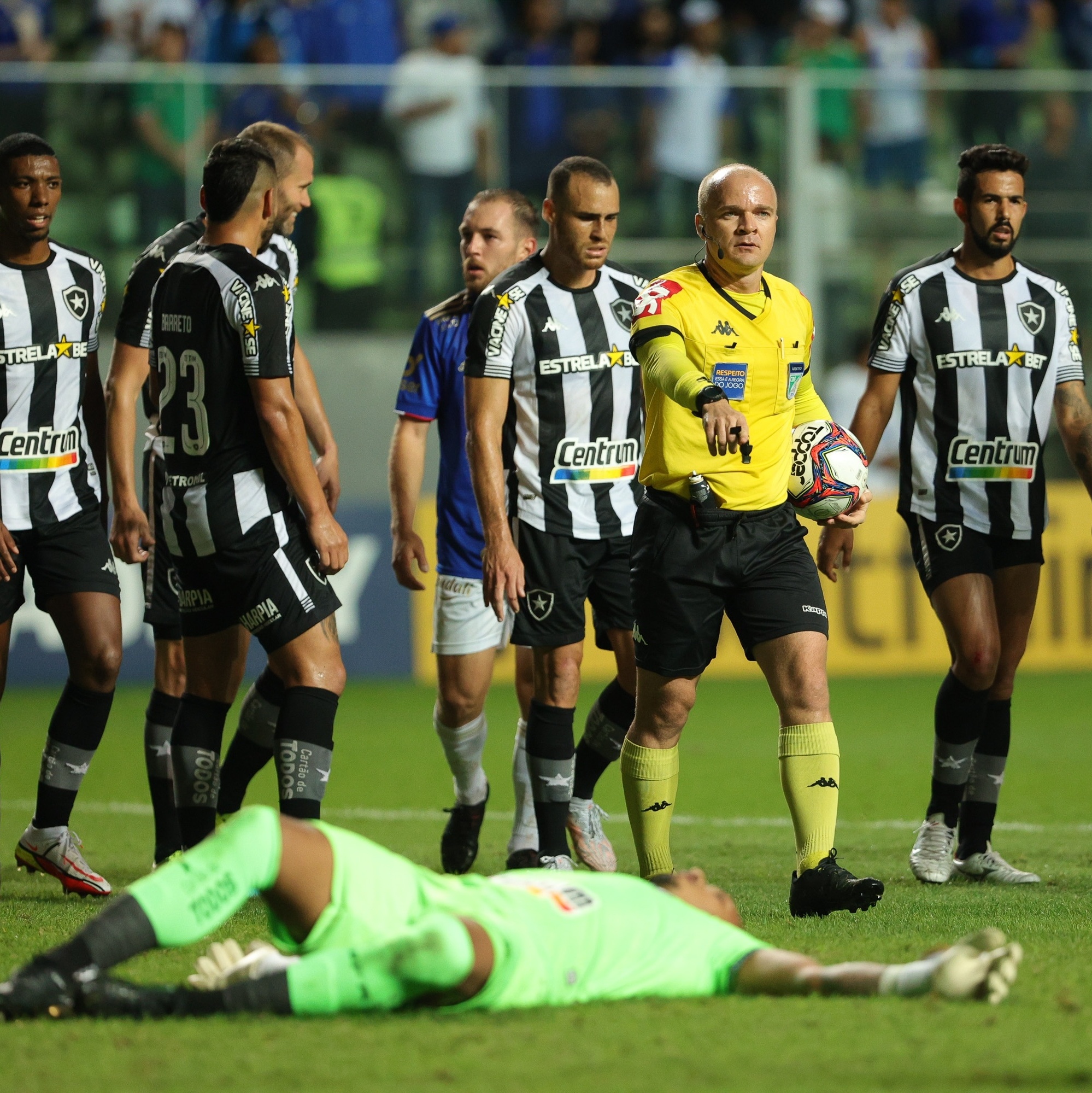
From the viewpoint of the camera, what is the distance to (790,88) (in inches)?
567

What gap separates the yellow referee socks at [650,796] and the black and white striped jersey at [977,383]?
5.25 feet

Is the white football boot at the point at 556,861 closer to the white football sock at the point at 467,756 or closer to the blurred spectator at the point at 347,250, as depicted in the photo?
the white football sock at the point at 467,756

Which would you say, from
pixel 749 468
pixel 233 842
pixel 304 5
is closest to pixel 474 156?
pixel 304 5

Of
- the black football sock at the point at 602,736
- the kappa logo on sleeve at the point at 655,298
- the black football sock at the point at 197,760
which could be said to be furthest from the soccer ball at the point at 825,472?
the black football sock at the point at 197,760

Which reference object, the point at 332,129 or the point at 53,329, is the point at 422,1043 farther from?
the point at 332,129

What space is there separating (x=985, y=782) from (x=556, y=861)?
64.0 inches

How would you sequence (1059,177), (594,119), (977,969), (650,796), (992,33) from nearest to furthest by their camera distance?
1. (977,969)
2. (650,796)
3. (594,119)
4. (1059,177)
5. (992,33)

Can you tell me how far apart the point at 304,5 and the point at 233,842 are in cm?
1242

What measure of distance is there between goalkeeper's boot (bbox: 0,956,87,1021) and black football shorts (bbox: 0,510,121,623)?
8.50 feet

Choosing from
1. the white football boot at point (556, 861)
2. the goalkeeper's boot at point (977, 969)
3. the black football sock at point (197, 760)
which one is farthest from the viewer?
the white football boot at point (556, 861)

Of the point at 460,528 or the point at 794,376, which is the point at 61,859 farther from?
the point at 794,376

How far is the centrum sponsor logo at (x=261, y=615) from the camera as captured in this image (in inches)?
213

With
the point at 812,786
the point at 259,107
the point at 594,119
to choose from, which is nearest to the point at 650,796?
the point at 812,786

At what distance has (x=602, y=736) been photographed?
683 cm
